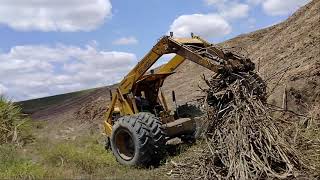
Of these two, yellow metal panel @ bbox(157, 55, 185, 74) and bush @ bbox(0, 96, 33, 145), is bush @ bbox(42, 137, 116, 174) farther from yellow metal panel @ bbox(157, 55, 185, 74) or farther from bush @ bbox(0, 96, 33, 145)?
bush @ bbox(0, 96, 33, 145)

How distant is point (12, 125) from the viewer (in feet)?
63.3

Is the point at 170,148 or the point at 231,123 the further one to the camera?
the point at 170,148

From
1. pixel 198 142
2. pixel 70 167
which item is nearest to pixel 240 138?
pixel 198 142

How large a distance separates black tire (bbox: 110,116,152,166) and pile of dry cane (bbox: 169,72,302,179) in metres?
1.24

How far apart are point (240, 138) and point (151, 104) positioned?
4516 millimetres

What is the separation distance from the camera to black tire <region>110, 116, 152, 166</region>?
447 inches

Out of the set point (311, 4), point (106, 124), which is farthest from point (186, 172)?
point (311, 4)

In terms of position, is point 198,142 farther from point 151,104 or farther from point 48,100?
point 48,100

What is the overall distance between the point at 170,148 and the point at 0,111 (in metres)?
8.55

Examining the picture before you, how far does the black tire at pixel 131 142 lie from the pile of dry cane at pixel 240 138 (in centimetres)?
124

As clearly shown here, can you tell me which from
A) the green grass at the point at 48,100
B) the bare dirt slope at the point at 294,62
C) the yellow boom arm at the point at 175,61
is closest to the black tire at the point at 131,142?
the yellow boom arm at the point at 175,61

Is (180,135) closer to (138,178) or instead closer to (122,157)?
(122,157)

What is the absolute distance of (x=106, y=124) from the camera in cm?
1347

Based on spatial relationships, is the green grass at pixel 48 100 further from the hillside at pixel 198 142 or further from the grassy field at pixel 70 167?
the grassy field at pixel 70 167
